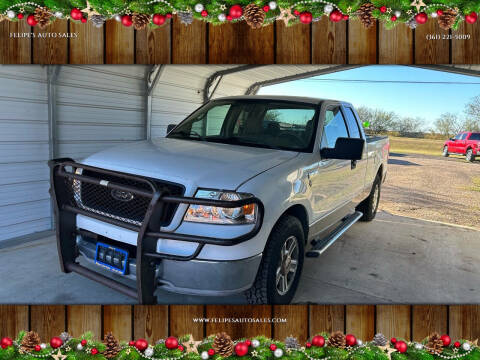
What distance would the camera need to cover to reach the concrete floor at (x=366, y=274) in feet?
9.48

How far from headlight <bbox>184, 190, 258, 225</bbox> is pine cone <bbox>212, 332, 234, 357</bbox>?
1.03 metres

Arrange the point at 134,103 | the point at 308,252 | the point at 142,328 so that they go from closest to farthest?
the point at 142,328
the point at 308,252
the point at 134,103

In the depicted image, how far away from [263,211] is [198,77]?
A: 1.46m

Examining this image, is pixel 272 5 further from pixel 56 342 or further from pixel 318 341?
pixel 56 342

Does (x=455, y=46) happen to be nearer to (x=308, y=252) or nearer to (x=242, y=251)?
(x=308, y=252)

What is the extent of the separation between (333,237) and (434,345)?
1209 mm

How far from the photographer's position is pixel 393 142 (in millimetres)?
3648

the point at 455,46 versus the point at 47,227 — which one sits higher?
the point at 455,46

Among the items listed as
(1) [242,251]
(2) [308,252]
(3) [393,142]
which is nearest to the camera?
(1) [242,251]

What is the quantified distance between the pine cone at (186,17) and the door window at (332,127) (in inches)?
56.4

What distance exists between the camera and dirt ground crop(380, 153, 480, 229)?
3.47 metres

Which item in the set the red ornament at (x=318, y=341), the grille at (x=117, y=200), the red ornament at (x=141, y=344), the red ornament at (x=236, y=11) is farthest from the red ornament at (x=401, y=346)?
the red ornament at (x=236, y=11)

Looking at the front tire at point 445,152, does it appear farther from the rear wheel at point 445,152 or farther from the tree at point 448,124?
the tree at point 448,124

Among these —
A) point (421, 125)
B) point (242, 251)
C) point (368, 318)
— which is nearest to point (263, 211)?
point (242, 251)
